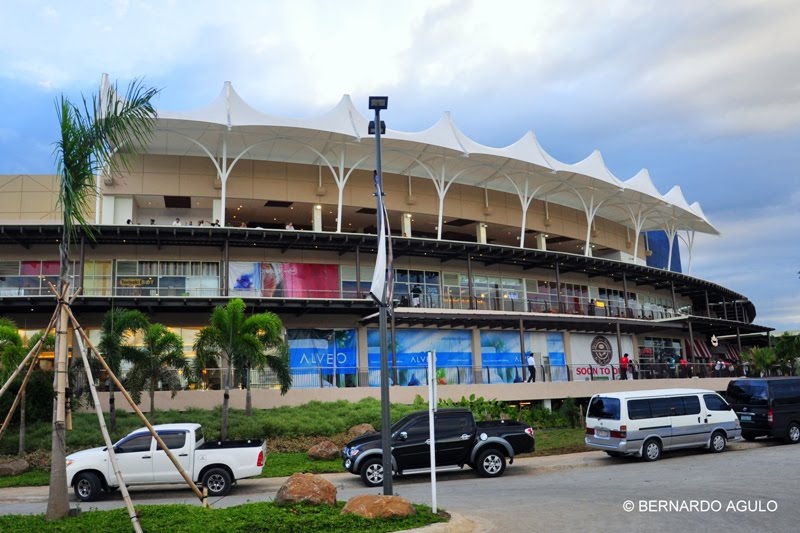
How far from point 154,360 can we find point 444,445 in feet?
36.6

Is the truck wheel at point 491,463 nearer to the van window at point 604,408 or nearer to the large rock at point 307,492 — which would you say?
the van window at point 604,408

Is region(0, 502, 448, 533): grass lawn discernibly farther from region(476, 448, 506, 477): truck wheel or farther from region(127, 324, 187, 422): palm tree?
region(127, 324, 187, 422): palm tree

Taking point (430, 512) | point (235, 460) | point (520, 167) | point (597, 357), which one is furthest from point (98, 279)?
point (597, 357)

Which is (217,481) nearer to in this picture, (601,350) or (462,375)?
(462,375)

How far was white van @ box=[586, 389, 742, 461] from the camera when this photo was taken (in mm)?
19750

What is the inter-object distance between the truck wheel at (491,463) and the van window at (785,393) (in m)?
10.9

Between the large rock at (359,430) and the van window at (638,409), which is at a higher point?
the van window at (638,409)

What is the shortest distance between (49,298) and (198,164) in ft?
36.3

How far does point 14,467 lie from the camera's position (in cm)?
2008

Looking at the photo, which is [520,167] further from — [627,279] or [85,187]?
[85,187]

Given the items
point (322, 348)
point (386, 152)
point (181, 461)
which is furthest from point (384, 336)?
point (386, 152)

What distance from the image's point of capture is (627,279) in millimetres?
51688

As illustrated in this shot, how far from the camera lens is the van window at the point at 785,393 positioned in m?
23.3

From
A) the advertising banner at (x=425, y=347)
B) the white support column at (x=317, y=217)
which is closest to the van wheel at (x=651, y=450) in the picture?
the advertising banner at (x=425, y=347)
